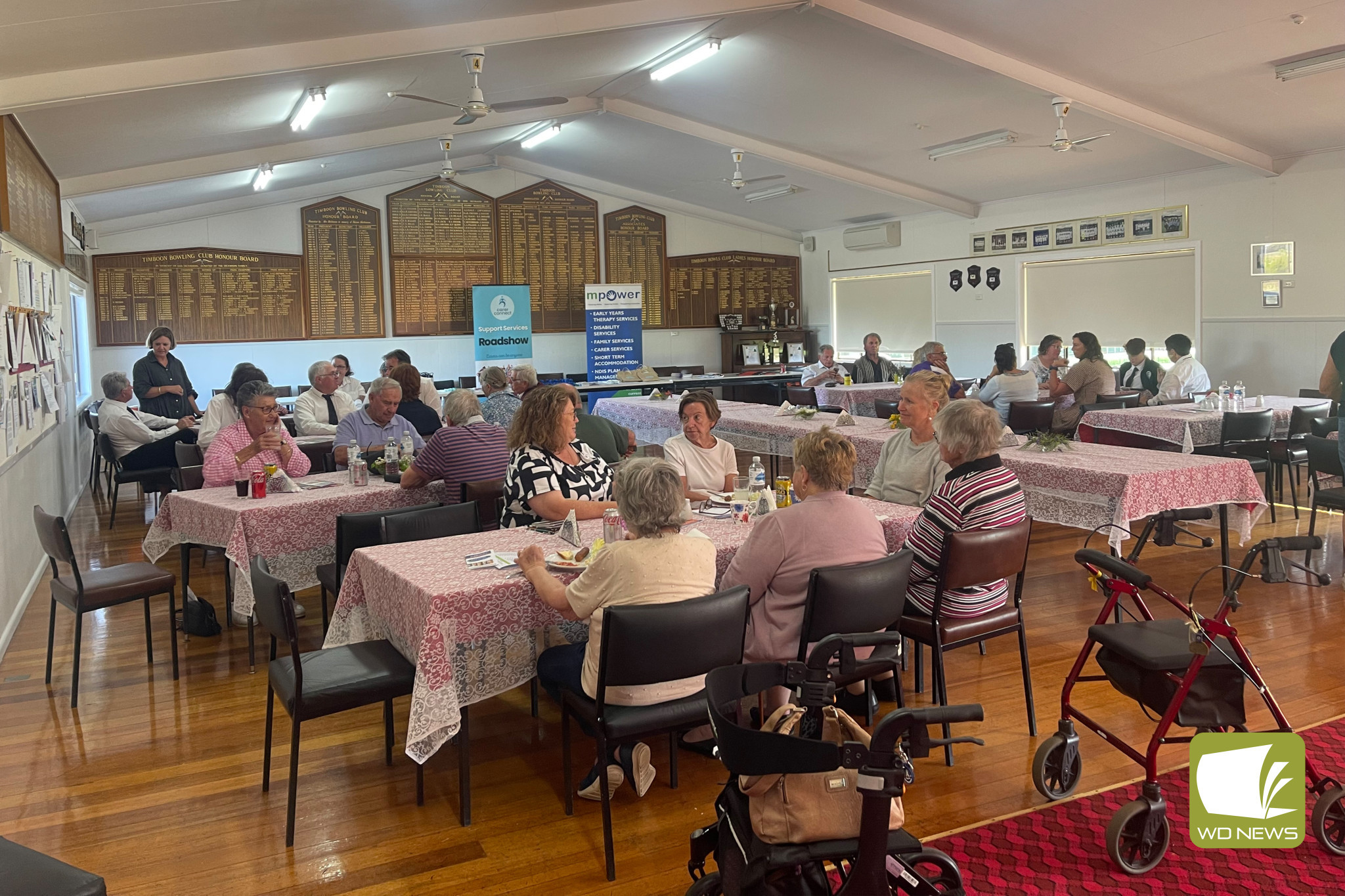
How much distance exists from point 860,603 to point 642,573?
0.69m

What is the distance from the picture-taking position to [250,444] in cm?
498

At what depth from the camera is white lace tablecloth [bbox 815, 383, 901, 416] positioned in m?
9.91

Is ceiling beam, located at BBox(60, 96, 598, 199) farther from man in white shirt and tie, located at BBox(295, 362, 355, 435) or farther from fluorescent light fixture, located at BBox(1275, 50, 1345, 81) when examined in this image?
fluorescent light fixture, located at BBox(1275, 50, 1345, 81)

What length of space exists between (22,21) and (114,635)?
284cm

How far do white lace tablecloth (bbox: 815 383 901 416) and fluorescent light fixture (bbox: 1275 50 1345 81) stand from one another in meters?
4.13

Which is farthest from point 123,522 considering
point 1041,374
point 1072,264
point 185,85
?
point 1072,264

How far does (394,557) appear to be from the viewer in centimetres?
336

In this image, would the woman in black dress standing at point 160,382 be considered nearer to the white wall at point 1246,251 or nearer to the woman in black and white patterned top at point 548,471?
the woman in black and white patterned top at point 548,471

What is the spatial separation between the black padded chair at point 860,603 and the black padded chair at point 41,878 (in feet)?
5.97

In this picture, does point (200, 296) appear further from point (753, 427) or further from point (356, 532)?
point (356, 532)

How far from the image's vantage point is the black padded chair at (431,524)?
12.5 feet

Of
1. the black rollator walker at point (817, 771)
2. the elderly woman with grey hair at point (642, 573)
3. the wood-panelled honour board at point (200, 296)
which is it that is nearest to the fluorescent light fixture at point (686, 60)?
the wood-panelled honour board at point (200, 296)

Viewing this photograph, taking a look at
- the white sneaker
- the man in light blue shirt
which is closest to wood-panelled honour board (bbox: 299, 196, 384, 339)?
the man in light blue shirt

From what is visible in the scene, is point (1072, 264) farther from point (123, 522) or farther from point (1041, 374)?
point (123, 522)
